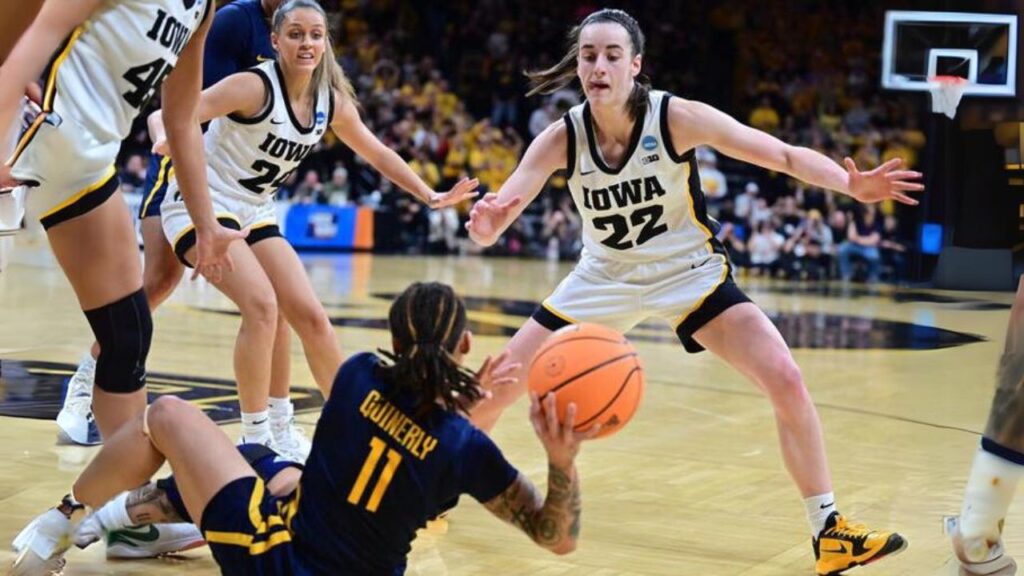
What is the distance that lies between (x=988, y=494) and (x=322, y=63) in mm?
3264

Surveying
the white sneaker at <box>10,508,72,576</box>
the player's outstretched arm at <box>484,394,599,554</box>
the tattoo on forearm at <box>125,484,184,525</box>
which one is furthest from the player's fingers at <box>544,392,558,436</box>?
the white sneaker at <box>10,508,72,576</box>

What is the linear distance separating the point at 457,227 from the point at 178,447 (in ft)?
56.0

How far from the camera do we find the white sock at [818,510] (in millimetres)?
5051

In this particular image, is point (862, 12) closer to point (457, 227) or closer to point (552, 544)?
point (457, 227)

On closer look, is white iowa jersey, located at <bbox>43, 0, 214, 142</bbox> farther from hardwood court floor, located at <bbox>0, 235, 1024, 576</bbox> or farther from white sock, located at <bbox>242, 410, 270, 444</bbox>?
white sock, located at <bbox>242, 410, 270, 444</bbox>

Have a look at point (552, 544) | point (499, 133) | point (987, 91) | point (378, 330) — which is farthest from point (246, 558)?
point (499, 133)

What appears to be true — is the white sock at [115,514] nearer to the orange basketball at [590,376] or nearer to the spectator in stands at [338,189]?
the orange basketball at [590,376]

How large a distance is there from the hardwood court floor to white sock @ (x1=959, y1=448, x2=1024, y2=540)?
0.36 metres

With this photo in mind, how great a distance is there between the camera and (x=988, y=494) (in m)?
4.51

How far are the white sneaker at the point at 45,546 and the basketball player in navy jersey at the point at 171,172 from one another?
1.97m

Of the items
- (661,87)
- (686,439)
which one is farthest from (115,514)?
(661,87)

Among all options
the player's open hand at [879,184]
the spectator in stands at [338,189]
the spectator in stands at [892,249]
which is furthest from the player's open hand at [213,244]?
the spectator in stands at [338,189]

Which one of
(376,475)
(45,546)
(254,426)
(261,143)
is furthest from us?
(261,143)

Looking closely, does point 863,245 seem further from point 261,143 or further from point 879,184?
point 879,184
